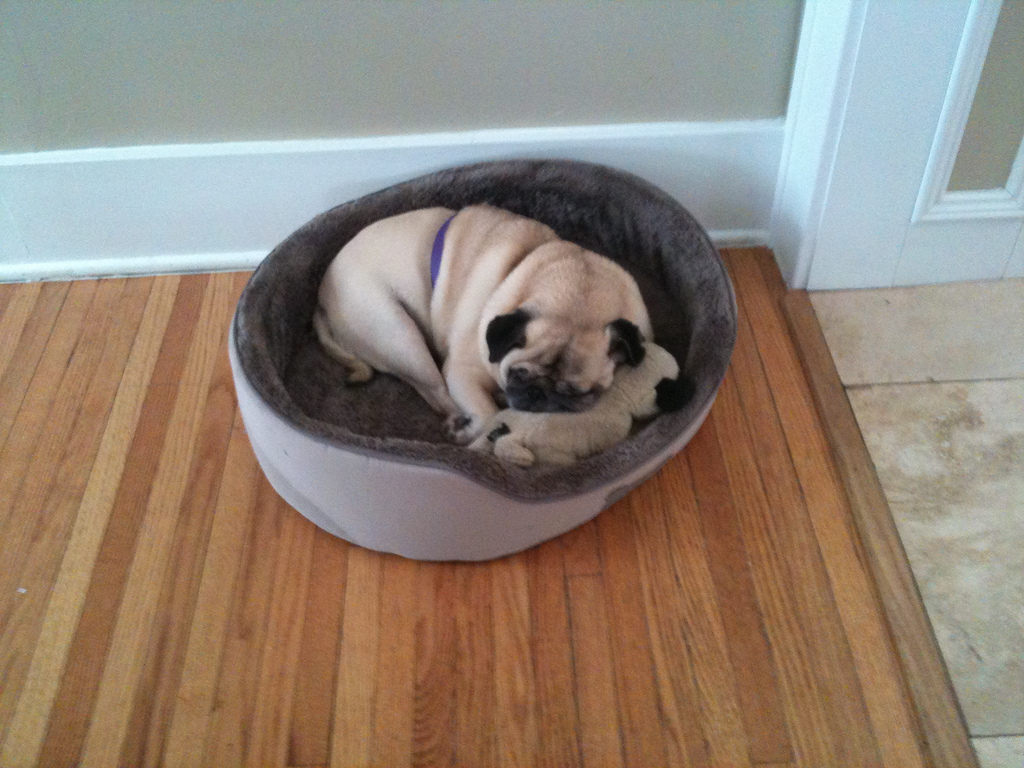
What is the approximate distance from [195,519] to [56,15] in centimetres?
143

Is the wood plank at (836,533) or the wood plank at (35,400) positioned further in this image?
the wood plank at (35,400)

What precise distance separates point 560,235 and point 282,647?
1.44 meters

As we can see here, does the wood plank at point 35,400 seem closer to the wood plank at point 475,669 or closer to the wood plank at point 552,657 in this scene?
the wood plank at point 475,669

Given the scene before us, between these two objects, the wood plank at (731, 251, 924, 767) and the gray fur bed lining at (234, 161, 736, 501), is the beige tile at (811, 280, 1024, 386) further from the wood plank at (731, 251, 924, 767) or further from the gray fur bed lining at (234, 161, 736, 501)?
the gray fur bed lining at (234, 161, 736, 501)

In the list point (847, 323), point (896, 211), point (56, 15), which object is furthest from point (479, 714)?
point (56, 15)

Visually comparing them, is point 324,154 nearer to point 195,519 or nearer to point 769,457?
point 195,519

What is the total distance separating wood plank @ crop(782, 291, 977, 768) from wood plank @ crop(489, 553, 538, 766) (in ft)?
2.59

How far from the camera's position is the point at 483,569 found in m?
1.88

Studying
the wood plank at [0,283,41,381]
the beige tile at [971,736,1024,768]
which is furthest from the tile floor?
the wood plank at [0,283,41,381]

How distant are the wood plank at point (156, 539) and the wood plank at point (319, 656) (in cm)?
36

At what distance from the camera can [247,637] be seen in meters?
1.78

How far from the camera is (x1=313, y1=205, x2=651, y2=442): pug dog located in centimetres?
184

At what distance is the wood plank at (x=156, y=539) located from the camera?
5.50 feet

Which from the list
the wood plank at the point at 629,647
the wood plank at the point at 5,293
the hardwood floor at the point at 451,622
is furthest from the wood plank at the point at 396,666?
the wood plank at the point at 5,293
